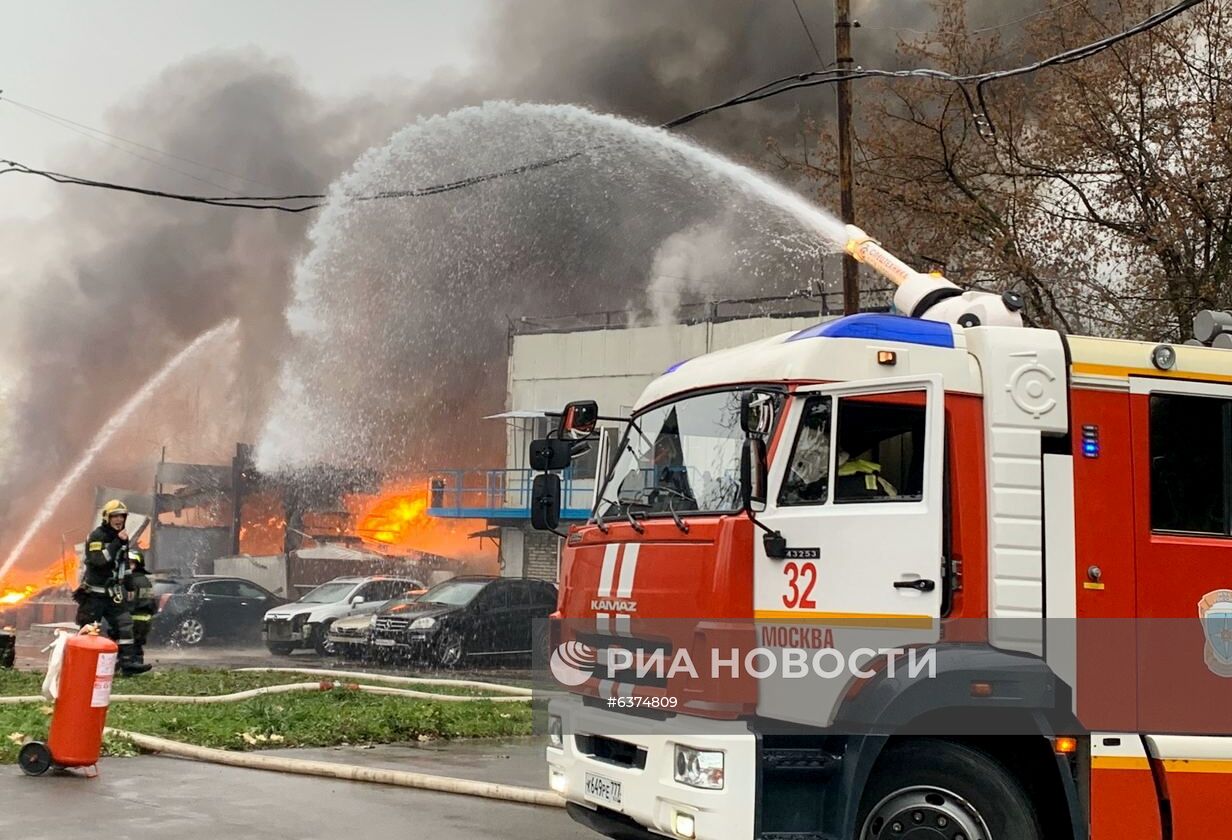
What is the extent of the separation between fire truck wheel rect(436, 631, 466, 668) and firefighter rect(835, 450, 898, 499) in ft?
47.9

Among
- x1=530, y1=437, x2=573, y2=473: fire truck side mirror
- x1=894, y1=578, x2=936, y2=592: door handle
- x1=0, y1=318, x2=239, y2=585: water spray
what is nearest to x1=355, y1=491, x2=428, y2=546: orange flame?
x1=0, y1=318, x2=239, y2=585: water spray

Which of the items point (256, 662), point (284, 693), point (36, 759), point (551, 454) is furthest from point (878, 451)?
point (256, 662)

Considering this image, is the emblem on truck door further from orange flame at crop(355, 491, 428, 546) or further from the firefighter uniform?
orange flame at crop(355, 491, 428, 546)

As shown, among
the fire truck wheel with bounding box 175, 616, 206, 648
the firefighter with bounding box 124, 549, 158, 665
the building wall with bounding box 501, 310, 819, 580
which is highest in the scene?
the building wall with bounding box 501, 310, 819, 580

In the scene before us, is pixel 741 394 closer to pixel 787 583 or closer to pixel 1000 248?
pixel 787 583

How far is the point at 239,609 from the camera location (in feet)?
80.8

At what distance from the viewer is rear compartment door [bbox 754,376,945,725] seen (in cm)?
572

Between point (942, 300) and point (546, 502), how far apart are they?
2.55 metres

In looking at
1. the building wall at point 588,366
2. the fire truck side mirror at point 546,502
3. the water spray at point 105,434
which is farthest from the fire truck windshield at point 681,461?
the water spray at point 105,434

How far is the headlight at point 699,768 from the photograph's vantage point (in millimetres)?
5562

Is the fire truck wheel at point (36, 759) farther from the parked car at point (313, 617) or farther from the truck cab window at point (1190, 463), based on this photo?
the parked car at point (313, 617)

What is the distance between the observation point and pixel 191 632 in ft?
78.8

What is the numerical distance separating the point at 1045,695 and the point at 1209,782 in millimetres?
874

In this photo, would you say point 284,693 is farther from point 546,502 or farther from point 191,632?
point 191,632
